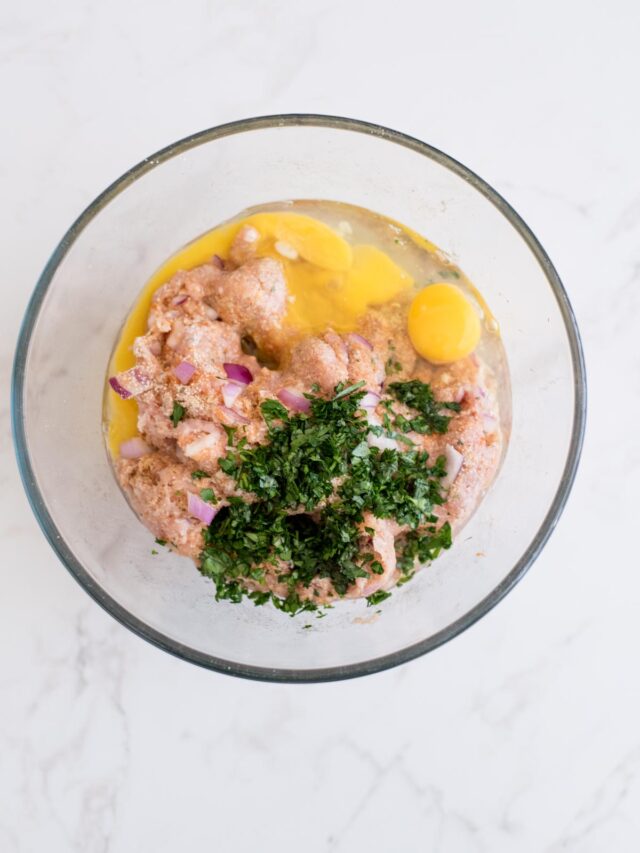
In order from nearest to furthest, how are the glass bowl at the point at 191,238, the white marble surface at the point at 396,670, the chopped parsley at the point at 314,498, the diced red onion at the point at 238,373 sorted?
the chopped parsley at the point at 314,498
the diced red onion at the point at 238,373
the glass bowl at the point at 191,238
the white marble surface at the point at 396,670

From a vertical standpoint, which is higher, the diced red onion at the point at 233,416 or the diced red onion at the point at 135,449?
the diced red onion at the point at 135,449

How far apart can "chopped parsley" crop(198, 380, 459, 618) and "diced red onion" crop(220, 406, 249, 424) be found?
66 mm

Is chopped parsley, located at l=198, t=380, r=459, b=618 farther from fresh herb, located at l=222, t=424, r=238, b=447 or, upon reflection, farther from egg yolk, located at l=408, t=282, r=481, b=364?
egg yolk, located at l=408, t=282, r=481, b=364

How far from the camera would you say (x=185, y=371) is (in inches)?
95.1

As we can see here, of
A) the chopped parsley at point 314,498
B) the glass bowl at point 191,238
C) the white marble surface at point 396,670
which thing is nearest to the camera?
the chopped parsley at point 314,498

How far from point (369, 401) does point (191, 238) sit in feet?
3.12

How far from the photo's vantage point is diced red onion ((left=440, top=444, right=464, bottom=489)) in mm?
2508

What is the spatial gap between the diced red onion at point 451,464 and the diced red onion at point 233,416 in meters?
0.64

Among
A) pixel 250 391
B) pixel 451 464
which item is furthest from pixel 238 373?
pixel 451 464

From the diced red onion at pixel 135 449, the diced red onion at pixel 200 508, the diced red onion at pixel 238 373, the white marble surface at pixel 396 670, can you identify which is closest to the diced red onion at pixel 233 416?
the diced red onion at pixel 238 373

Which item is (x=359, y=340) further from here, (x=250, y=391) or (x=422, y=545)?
(x=422, y=545)

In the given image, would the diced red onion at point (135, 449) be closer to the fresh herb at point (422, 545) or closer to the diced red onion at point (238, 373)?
the diced red onion at point (238, 373)

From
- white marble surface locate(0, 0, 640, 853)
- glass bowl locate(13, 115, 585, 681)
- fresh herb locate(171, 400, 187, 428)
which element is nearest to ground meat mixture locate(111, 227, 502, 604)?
fresh herb locate(171, 400, 187, 428)

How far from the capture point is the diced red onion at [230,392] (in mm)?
2408
